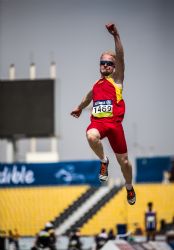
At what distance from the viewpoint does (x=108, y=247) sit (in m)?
20.6

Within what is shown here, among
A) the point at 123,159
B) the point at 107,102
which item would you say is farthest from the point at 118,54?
the point at 123,159

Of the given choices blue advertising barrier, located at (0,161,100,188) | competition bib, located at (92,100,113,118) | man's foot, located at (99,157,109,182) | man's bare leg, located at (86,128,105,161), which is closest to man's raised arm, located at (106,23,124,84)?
competition bib, located at (92,100,113,118)

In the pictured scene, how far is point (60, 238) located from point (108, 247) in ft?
68.0

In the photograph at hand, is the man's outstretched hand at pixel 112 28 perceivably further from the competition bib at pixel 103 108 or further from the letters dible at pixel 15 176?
the letters dible at pixel 15 176

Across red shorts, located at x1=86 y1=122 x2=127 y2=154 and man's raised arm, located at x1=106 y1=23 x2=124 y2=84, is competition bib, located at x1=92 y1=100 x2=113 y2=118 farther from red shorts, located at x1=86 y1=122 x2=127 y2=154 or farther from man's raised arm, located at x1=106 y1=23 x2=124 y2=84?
man's raised arm, located at x1=106 y1=23 x2=124 y2=84

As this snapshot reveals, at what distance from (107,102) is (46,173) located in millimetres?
30163

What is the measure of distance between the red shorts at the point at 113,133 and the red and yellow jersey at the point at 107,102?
70 mm

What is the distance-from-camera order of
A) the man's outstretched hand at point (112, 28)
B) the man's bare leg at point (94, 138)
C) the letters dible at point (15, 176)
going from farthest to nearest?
the letters dible at point (15, 176), the man's bare leg at point (94, 138), the man's outstretched hand at point (112, 28)

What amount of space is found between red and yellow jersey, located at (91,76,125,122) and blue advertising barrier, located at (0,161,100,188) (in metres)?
29.0

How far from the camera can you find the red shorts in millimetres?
11781

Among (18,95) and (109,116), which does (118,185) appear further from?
(109,116)

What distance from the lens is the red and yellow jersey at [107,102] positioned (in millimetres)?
11734

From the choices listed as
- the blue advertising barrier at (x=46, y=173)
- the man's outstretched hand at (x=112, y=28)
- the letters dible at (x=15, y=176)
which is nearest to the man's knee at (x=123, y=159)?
the man's outstretched hand at (x=112, y=28)

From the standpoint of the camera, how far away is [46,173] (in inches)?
1642
